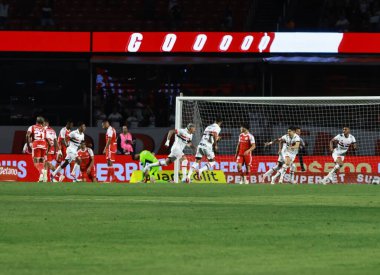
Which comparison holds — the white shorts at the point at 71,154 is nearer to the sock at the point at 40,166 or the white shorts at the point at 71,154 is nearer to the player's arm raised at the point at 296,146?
the sock at the point at 40,166

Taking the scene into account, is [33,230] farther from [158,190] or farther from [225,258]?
[158,190]

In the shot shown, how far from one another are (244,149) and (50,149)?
6362mm

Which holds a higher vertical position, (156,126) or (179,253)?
(156,126)

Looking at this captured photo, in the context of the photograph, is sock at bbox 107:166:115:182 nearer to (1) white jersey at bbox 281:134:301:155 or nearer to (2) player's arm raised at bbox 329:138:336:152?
(1) white jersey at bbox 281:134:301:155

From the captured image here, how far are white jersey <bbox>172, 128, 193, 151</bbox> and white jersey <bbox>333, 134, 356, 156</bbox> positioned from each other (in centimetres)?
513

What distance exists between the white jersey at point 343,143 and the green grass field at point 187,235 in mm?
13723

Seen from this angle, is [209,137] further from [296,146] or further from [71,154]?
[71,154]

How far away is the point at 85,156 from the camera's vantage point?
37469mm
